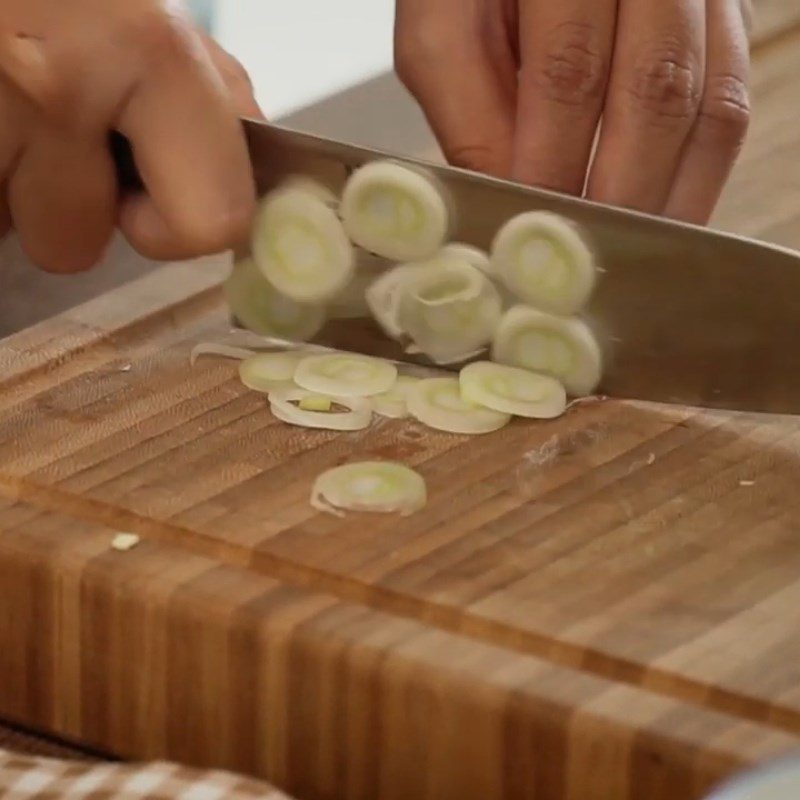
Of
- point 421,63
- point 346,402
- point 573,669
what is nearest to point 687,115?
point 421,63

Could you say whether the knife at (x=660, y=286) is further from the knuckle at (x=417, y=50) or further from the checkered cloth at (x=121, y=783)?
the checkered cloth at (x=121, y=783)

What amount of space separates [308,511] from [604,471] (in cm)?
17

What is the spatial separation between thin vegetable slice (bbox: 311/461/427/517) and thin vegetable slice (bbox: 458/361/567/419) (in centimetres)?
9

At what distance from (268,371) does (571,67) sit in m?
0.27

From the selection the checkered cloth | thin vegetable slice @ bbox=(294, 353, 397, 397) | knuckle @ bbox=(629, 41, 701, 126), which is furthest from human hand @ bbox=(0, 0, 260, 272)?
the checkered cloth

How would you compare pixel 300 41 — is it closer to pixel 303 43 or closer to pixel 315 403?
pixel 303 43

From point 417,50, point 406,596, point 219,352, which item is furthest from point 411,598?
point 417,50

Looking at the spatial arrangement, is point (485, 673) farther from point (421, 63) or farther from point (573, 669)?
point (421, 63)

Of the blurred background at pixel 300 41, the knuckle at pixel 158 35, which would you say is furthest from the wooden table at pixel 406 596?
the blurred background at pixel 300 41

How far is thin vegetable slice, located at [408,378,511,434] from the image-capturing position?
1.15m

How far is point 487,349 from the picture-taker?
121 cm

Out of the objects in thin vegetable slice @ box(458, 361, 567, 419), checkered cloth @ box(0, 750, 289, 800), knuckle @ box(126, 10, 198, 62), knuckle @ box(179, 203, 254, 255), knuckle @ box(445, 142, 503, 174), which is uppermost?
knuckle @ box(126, 10, 198, 62)

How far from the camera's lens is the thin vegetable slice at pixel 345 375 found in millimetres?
1179

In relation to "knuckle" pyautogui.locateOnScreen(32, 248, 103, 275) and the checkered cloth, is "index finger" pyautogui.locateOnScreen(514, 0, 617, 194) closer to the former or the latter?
"knuckle" pyautogui.locateOnScreen(32, 248, 103, 275)
